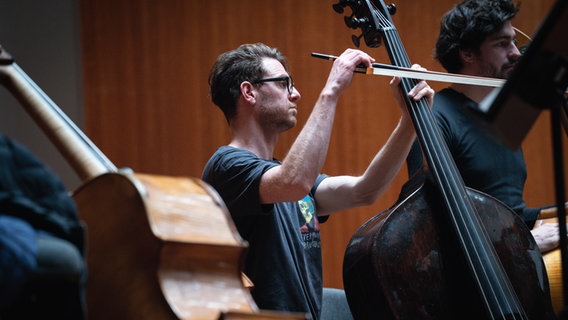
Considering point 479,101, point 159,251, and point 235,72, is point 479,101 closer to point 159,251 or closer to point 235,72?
point 235,72

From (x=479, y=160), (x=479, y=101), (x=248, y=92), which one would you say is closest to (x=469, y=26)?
(x=479, y=101)

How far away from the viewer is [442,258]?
5.93 feet

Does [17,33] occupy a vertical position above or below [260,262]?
above

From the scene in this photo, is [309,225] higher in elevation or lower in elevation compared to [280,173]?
lower

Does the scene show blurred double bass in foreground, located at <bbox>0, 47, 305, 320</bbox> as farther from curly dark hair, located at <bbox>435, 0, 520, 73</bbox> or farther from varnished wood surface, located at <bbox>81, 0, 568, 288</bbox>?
varnished wood surface, located at <bbox>81, 0, 568, 288</bbox>

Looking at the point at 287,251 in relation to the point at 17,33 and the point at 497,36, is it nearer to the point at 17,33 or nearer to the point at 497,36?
the point at 497,36

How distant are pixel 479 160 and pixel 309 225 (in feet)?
1.77

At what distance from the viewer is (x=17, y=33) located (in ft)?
10.9

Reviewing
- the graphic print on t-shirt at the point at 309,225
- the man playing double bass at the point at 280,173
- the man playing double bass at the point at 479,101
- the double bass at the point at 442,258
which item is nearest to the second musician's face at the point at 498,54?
the man playing double bass at the point at 479,101

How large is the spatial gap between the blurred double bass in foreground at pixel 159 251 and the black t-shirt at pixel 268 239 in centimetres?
74

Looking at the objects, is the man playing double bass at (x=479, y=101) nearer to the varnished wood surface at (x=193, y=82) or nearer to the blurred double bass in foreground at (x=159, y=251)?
the varnished wood surface at (x=193, y=82)

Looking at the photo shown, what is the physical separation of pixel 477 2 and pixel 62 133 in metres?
1.69

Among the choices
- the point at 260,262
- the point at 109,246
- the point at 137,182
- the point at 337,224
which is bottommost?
the point at 337,224

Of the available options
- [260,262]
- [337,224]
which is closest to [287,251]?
[260,262]
